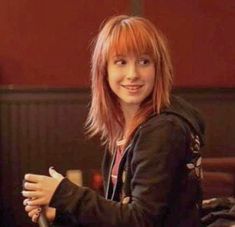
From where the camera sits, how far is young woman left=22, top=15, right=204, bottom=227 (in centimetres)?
113

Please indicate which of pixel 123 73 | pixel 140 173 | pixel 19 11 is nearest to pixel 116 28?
pixel 123 73

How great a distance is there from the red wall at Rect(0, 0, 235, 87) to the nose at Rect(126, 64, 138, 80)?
2.13 metres

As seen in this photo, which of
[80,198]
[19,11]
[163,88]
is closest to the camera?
[80,198]

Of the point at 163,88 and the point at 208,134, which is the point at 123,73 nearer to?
the point at 163,88

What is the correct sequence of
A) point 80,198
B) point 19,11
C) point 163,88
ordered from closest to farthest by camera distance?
point 80,198, point 163,88, point 19,11

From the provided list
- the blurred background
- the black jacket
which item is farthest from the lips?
the blurred background

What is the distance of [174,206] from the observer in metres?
1.18

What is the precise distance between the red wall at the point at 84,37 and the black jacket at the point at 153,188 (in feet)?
7.36

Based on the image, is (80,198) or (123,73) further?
(123,73)

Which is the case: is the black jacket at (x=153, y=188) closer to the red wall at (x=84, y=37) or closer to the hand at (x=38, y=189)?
the hand at (x=38, y=189)

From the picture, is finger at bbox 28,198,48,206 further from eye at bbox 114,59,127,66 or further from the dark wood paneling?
the dark wood paneling

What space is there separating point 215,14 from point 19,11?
4.14 feet

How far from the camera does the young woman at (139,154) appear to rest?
1.13m

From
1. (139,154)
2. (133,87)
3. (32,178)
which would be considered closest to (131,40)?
(133,87)
